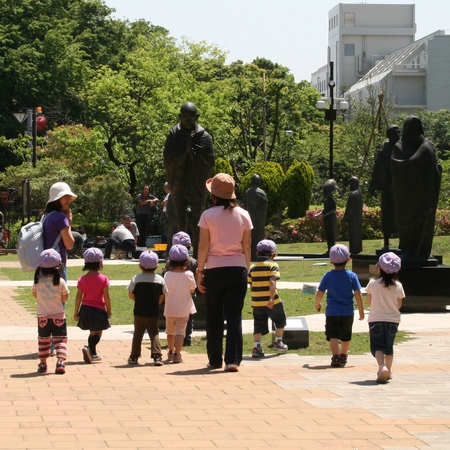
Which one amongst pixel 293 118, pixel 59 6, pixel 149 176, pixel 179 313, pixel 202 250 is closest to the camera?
pixel 202 250

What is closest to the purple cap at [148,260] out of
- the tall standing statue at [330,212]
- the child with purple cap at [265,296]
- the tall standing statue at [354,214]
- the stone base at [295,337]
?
the child with purple cap at [265,296]

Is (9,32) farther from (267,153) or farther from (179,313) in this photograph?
(179,313)

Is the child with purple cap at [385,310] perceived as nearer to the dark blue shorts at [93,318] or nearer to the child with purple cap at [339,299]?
the child with purple cap at [339,299]

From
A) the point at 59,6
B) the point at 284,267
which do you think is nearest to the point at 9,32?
the point at 59,6

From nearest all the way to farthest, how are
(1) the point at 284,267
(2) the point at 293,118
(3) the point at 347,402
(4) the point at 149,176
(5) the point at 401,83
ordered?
(3) the point at 347,402
(1) the point at 284,267
(4) the point at 149,176
(2) the point at 293,118
(5) the point at 401,83

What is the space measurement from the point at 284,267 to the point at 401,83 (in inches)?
2925

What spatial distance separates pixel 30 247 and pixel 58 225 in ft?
1.16

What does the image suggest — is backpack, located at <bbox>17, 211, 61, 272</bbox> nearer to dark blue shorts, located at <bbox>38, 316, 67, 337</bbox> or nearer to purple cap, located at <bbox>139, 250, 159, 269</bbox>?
dark blue shorts, located at <bbox>38, 316, 67, 337</bbox>

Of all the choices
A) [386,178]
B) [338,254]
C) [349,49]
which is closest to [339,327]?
[338,254]

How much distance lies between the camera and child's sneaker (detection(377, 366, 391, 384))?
9516 millimetres

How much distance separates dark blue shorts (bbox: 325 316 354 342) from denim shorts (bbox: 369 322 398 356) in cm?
74

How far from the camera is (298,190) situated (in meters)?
40.2

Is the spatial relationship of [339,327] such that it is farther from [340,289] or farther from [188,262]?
[188,262]

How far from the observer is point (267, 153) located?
167ft
